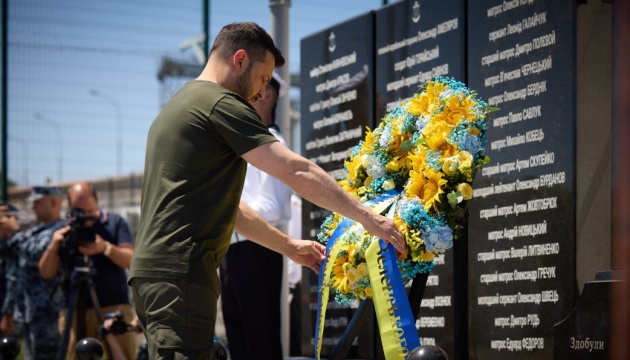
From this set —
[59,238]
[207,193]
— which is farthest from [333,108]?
[207,193]

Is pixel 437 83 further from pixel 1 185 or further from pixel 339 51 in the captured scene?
pixel 1 185

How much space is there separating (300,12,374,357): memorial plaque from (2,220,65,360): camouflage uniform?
2.93m

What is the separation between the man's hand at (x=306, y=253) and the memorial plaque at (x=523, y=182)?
1253 mm

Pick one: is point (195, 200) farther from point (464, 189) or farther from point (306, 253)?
point (464, 189)

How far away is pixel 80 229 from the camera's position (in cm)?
729

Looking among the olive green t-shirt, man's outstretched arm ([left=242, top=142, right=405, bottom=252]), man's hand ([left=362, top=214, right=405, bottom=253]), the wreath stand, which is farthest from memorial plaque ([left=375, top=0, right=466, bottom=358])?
the olive green t-shirt

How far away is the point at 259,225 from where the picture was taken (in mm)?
4145

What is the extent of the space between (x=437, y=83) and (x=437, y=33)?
1583mm

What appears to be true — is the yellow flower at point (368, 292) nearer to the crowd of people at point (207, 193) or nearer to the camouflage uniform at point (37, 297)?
the crowd of people at point (207, 193)

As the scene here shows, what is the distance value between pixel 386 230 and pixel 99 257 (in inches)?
172

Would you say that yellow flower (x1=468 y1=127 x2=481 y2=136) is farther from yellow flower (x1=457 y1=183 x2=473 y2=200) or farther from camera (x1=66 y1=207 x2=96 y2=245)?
camera (x1=66 y1=207 x2=96 y2=245)

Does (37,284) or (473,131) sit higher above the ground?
(473,131)

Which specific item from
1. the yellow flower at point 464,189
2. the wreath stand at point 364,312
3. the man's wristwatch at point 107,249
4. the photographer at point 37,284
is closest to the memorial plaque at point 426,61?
the wreath stand at point 364,312

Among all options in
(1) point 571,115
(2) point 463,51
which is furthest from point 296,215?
(1) point 571,115
